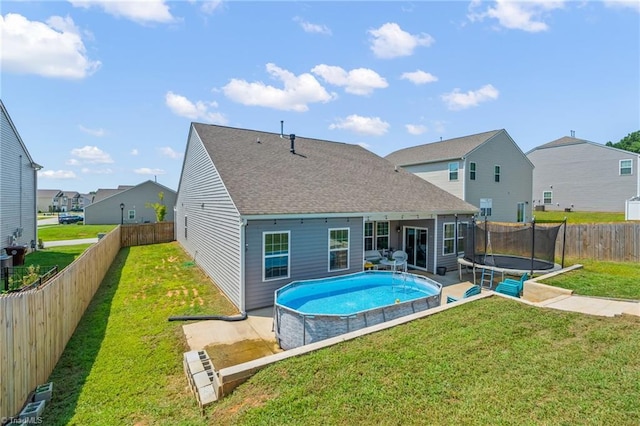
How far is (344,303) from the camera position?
363 inches

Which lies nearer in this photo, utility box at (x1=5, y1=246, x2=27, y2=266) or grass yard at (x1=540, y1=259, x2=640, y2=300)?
grass yard at (x1=540, y1=259, x2=640, y2=300)

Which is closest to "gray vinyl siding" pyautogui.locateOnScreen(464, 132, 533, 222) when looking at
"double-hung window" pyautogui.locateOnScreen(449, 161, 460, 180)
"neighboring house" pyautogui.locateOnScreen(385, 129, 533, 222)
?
"neighboring house" pyautogui.locateOnScreen(385, 129, 533, 222)

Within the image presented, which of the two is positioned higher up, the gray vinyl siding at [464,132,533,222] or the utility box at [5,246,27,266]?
the gray vinyl siding at [464,132,533,222]

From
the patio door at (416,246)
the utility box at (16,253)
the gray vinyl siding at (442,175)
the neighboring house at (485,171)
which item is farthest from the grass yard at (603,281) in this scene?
the utility box at (16,253)

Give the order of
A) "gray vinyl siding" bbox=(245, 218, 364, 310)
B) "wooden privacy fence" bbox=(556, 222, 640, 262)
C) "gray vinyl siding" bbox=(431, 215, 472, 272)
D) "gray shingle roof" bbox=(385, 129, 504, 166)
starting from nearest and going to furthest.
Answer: "gray vinyl siding" bbox=(245, 218, 364, 310) < "wooden privacy fence" bbox=(556, 222, 640, 262) < "gray vinyl siding" bbox=(431, 215, 472, 272) < "gray shingle roof" bbox=(385, 129, 504, 166)

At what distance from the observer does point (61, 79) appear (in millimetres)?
12906

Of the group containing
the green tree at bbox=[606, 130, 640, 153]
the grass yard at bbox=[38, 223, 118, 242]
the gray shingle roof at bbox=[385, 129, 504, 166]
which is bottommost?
the grass yard at bbox=[38, 223, 118, 242]

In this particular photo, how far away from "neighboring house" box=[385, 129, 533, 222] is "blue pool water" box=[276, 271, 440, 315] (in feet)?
36.4

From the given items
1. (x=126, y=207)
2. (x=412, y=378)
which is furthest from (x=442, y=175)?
(x=126, y=207)

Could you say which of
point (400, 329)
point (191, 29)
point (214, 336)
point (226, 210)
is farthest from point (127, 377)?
point (191, 29)

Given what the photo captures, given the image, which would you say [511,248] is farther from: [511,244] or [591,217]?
[591,217]

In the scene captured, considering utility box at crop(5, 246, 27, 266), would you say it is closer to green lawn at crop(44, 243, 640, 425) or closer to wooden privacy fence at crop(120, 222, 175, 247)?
wooden privacy fence at crop(120, 222, 175, 247)

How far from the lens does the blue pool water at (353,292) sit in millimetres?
8789

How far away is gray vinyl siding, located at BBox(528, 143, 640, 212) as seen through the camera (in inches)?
1023
